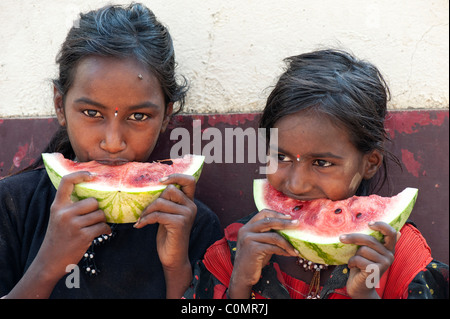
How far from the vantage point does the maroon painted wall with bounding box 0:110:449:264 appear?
2959mm

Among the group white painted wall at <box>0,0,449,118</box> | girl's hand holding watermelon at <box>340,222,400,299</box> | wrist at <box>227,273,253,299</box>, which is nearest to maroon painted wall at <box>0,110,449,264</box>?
white painted wall at <box>0,0,449,118</box>

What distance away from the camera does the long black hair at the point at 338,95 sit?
8.05 feet

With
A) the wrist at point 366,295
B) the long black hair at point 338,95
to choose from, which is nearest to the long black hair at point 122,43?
the long black hair at point 338,95

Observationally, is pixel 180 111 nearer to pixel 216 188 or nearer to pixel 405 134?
pixel 216 188

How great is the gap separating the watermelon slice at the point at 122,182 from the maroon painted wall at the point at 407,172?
0.62 metres

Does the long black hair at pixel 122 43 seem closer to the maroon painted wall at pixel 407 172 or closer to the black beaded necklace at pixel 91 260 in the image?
the maroon painted wall at pixel 407 172

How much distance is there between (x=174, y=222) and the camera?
2395 millimetres

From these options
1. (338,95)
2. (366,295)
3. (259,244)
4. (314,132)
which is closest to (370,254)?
(366,295)

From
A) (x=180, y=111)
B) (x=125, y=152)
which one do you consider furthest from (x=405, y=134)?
(x=125, y=152)

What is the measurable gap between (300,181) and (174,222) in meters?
0.64

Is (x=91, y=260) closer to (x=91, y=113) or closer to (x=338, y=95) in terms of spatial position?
(x=91, y=113)

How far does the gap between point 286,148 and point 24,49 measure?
7.62 ft

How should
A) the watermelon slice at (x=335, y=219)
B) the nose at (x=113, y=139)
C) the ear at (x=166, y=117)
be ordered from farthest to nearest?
the ear at (x=166, y=117) → the nose at (x=113, y=139) → the watermelon slice at (x=335, y=219)

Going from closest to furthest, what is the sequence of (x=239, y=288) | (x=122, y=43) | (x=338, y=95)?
(x=239, y=288) → (x=338, y=95) → (x=122, y=43)
